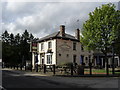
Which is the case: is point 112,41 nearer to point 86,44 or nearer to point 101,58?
point 86,44

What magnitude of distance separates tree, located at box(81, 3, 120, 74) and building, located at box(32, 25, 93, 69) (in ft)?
31.8

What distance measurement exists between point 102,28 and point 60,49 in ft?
42.1

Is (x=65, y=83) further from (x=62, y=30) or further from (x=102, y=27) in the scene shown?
(x=62, y=30)

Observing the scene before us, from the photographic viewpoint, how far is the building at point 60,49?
36.4 metres

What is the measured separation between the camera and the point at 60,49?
36.9 metres

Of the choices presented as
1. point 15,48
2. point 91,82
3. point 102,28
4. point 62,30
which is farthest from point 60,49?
point 15,48

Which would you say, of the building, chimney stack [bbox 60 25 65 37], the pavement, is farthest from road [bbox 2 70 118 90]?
chimney stack [bbox 60 25 65 37]

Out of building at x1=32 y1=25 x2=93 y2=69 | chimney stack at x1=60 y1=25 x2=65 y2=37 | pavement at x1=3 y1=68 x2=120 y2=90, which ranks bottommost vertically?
pavement at x1=3 y1=68 x2=120 y2=90

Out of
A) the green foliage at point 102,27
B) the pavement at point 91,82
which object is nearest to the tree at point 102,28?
the green foliage at point 102,27

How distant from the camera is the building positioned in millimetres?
36356

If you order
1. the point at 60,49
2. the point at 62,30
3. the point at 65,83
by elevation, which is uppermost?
the point at 62,30

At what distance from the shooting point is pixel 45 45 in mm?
39188

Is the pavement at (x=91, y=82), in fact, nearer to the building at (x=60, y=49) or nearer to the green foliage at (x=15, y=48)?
the building at (x=60, y=49)

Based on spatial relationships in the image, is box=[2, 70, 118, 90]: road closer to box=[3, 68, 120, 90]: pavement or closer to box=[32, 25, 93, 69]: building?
box=[3, 68, 120, 90]: pavement
